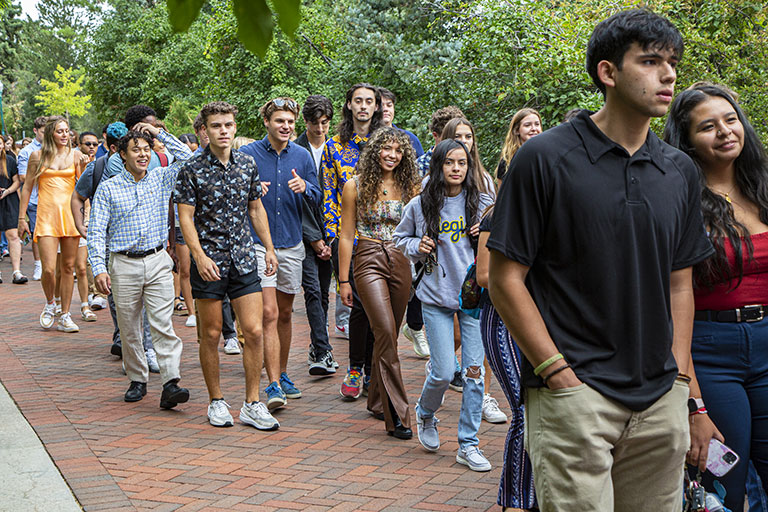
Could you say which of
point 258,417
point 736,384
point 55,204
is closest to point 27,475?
point 258,417

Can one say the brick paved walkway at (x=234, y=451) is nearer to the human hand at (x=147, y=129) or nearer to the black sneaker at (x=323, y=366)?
the black sneaker at (x=323, y=366)

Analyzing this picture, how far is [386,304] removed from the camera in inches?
245

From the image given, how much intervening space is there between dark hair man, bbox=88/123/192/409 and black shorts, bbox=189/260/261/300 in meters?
0.75

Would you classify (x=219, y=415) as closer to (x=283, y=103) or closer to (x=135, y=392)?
(x=135, y=392)

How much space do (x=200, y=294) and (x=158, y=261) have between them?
2.94 ft

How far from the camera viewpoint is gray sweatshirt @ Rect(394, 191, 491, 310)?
5.64 m

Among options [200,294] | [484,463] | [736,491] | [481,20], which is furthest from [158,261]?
[481,20]

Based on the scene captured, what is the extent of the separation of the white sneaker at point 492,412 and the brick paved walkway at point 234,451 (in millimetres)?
92

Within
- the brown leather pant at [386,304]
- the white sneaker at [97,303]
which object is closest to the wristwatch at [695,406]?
the brown leather pant at [386,304]

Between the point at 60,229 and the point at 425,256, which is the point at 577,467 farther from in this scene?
the point at 60,229

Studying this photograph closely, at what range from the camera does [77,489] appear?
16.8 ft

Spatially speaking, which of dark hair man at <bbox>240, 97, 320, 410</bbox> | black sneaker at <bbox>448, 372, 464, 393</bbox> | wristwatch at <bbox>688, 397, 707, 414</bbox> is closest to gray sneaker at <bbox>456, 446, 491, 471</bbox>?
black sneaker at <bbox>448, 372, 464, 393</bbox>

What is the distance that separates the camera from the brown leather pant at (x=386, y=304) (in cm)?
612

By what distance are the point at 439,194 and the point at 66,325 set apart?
20.1 ft
